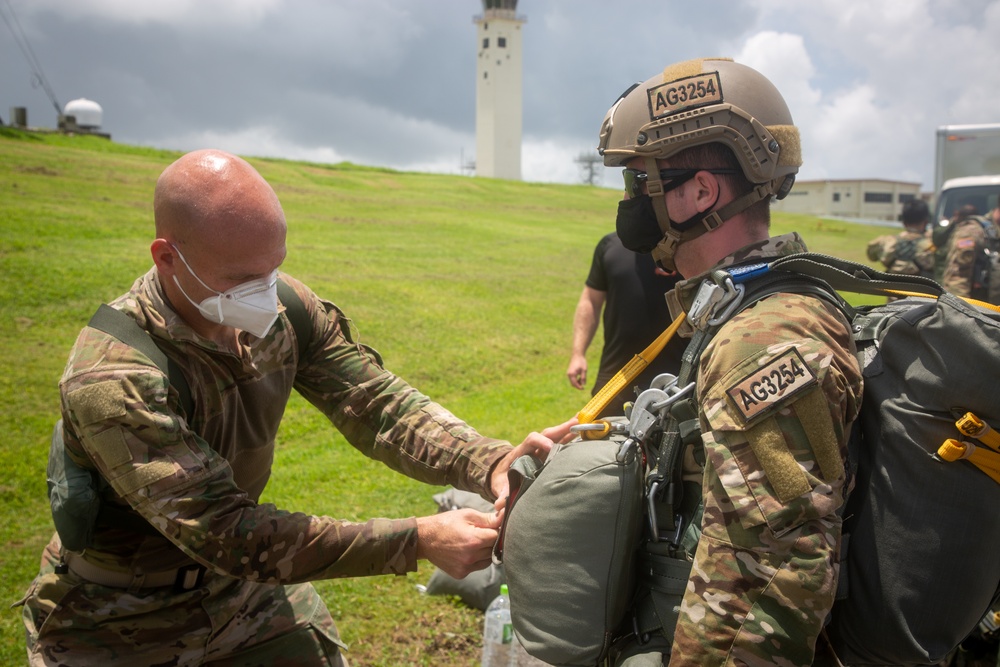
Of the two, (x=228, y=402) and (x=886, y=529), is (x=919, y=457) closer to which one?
(x=886, y=529)

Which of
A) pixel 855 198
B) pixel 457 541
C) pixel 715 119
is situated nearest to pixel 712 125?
pixel 715 119

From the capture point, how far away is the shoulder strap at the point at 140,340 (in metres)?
2.68

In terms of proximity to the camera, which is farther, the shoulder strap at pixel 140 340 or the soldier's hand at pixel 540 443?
the soldier's hand at pixel 540 443

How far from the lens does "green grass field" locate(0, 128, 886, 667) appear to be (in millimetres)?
5137

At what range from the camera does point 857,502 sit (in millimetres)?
2000

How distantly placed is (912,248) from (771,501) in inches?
422

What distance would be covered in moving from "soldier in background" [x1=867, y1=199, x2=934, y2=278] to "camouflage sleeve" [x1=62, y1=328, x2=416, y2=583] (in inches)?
403

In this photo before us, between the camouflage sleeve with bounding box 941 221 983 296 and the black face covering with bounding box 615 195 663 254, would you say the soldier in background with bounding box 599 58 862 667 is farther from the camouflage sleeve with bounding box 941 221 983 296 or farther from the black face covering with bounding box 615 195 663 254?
the camouflage sleeve with bounding box 941 221 983 296

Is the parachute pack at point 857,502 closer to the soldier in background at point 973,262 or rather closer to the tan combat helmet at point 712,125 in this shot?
the tan combat helmet at point 712,125

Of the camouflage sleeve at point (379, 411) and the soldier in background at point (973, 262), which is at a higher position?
the soldier in background at point (973, 262)

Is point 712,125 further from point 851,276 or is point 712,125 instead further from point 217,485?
point 217,485

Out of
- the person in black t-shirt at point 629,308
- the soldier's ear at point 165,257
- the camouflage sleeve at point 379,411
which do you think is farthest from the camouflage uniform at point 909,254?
the soldier's ear at point 165,257

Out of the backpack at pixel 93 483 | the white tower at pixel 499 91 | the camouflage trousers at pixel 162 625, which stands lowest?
the camouflage trousers at pixel 162 625

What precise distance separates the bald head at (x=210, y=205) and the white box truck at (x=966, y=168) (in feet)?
44.0
